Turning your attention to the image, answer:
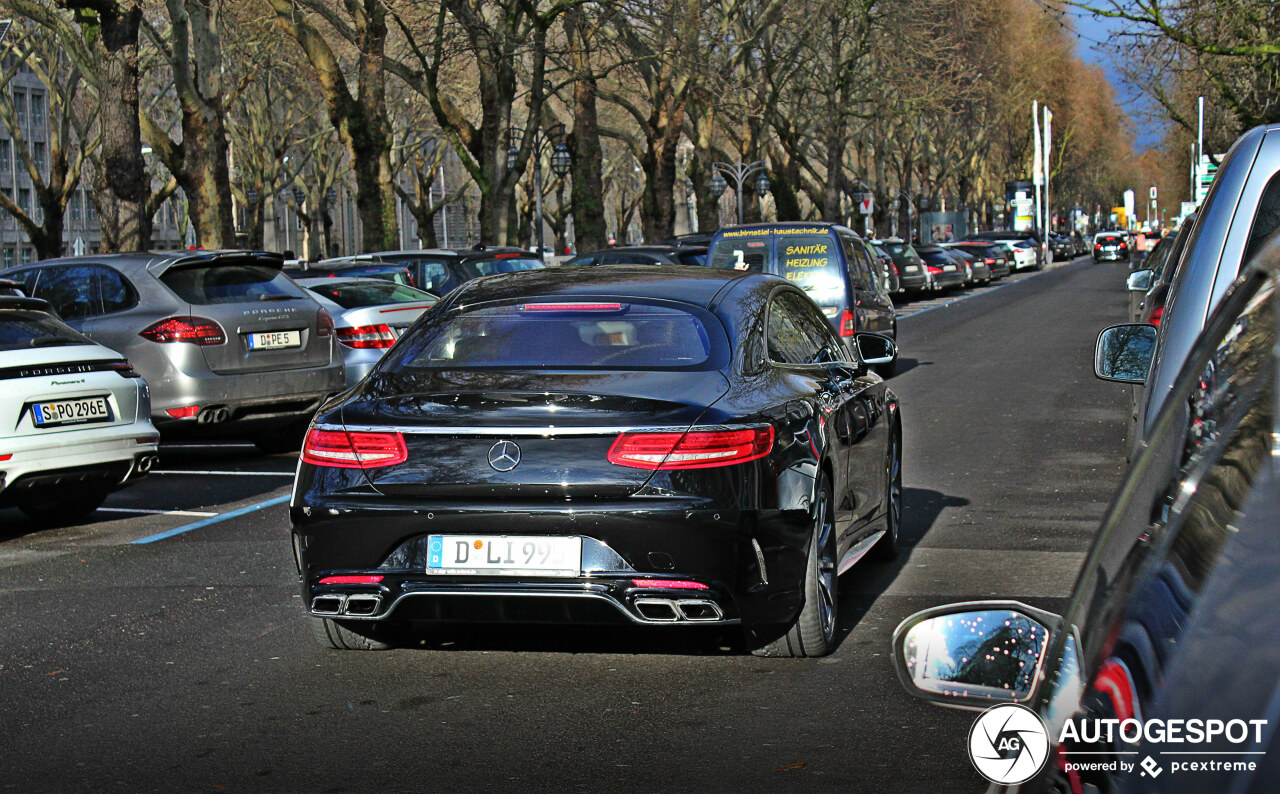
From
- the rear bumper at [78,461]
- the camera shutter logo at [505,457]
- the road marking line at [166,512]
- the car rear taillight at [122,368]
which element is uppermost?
the camera shutter logo at [505,457]

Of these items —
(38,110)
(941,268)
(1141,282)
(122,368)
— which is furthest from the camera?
(38,110)

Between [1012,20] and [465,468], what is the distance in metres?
69.3

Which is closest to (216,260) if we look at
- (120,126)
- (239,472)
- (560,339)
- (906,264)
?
(239,472)

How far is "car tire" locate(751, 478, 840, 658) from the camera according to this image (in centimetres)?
570

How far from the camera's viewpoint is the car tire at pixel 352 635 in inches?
238

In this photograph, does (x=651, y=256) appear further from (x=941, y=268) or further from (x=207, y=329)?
(x=941, y=268)

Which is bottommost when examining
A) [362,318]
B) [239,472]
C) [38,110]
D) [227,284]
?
[239,472]

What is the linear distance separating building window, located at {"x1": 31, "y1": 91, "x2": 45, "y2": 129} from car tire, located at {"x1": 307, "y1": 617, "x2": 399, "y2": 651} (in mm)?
80198

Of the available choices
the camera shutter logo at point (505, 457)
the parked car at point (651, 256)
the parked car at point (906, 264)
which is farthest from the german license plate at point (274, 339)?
the parked car at point (906, 264)

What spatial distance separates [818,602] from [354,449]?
1699mm

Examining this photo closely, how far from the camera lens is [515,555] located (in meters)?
5.31

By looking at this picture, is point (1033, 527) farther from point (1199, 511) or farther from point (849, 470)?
point (1199, 511)

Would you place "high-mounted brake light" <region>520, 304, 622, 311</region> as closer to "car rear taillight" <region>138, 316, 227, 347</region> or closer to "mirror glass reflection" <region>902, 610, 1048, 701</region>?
"mirror glass reflection" <region>902, 610, 1048, 701</region>

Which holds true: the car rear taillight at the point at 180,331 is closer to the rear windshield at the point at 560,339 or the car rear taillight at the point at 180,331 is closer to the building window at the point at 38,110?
the rear windshield at the point at 560,339
